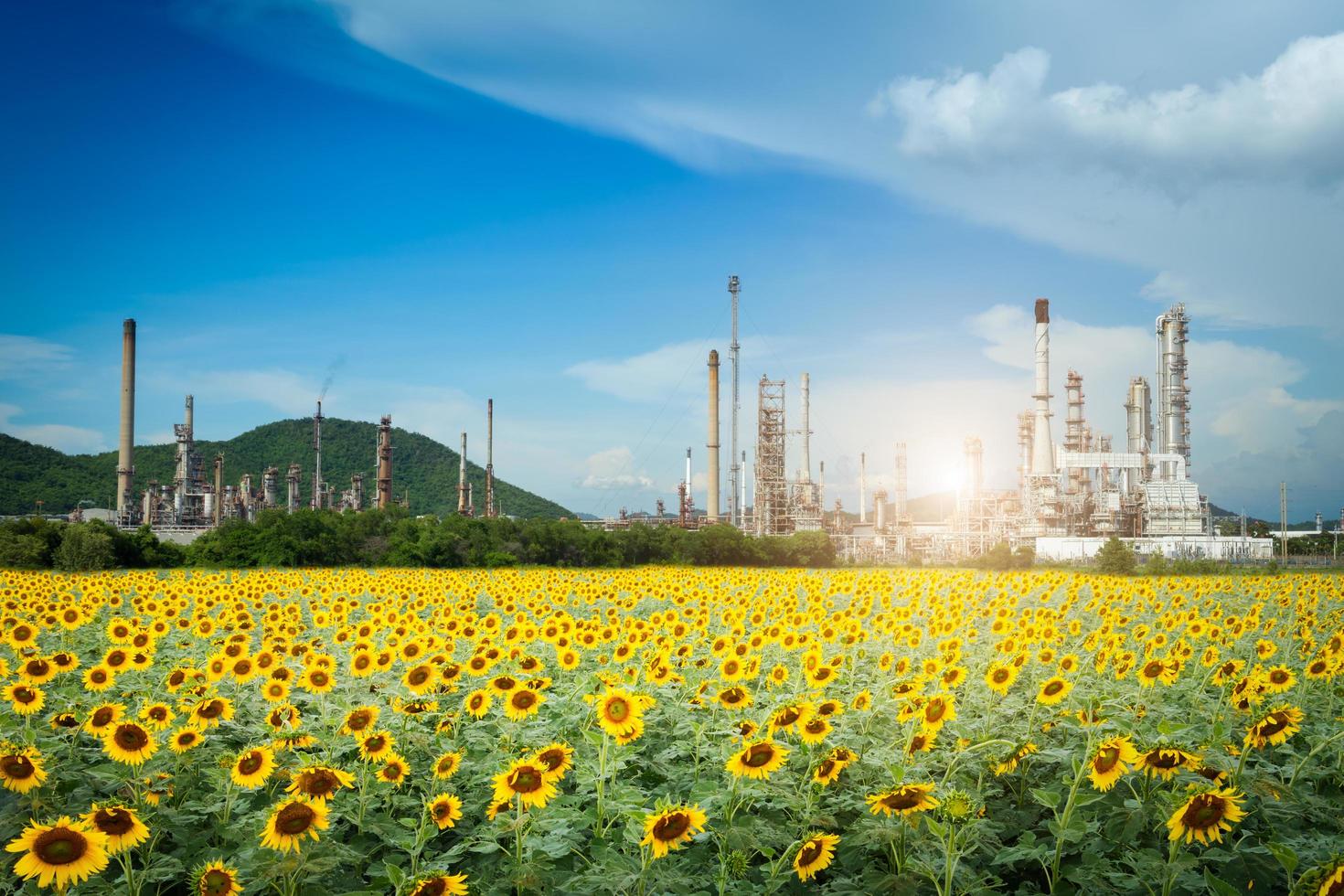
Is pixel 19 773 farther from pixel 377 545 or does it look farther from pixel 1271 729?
pixel 377 545

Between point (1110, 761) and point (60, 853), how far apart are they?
4047mm

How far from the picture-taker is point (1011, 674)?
17.8ft

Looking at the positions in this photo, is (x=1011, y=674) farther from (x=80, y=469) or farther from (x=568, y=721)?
(x=80, y=469)

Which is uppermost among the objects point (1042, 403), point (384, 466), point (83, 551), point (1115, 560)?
point (1042, 403)

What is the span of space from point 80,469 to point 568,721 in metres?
99.5

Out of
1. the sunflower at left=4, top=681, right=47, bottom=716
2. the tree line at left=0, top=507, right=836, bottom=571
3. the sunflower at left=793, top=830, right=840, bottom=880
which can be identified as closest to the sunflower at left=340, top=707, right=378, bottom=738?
the sunflower at left=4, top=681, right=47, bottom=716

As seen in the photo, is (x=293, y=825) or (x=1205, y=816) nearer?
(x=1205, y=816)

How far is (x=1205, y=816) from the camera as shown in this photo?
322 cm

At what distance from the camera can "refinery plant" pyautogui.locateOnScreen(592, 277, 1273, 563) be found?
193 ft

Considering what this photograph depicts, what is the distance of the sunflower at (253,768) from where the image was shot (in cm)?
392

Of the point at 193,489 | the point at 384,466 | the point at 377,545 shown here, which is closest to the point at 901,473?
the point at 384,466

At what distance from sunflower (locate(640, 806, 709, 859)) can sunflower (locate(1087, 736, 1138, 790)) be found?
1.71 m

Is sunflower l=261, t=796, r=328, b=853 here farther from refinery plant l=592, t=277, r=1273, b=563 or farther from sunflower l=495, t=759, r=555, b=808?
refinery plant l=592, t=277, r=1273, b=563

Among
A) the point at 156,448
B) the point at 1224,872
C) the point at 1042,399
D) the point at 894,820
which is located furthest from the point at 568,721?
the point at 156,448
